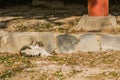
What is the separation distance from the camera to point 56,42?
5.78 m

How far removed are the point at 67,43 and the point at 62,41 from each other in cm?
9

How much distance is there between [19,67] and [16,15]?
3.25 metres

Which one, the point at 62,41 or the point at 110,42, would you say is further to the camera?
the point at 62,41

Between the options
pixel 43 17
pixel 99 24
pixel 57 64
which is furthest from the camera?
pixel 43 17

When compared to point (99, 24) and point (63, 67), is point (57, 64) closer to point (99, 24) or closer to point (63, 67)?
point (63, 67)

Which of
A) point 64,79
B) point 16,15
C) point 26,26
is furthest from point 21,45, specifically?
point 16,15

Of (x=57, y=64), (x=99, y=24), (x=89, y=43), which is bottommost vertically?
(x=57, y=64)

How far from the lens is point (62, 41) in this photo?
576 cm

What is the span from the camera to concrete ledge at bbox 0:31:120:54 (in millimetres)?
Answer: 5652

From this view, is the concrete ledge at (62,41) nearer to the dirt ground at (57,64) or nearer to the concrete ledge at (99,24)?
the dirt ground at (57,64)

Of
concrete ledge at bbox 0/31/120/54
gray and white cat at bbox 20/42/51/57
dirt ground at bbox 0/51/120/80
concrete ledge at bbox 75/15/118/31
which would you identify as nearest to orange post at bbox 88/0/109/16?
concrete ledge at bbox 75/15/118/31

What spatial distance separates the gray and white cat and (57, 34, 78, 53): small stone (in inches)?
10.0

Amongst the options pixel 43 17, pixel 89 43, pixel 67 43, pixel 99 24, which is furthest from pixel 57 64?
pixel 43 17

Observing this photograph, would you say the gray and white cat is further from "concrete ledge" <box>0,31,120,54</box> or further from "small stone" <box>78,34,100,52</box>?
"small stone" <box>78,34,100,52</box>
